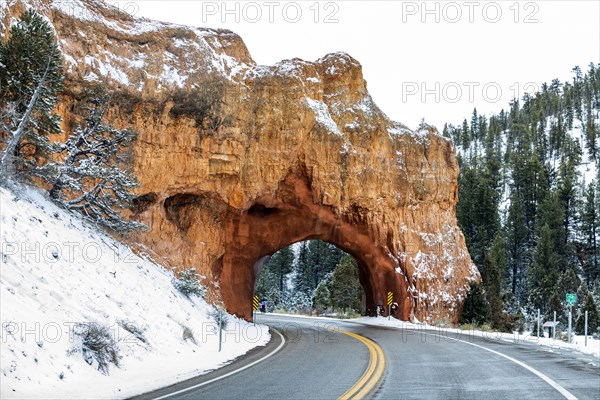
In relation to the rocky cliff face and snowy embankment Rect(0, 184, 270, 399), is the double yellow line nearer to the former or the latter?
snowy embankment Rect(0, 184, 270, 399)

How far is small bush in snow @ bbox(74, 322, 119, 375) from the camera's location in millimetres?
9305

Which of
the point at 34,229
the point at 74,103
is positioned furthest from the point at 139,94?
the point at 34,229

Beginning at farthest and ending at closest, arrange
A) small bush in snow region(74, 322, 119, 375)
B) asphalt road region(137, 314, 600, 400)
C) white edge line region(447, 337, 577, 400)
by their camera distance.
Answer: small bush in snow region(74, 322, 119, 375)
asphalt road region(137, 314, 600, 400)
white edge line region(447, 337, 577, 400)

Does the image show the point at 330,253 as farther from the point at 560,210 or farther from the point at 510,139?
the point at 510,139

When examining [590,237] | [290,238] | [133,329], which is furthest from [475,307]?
[590,237]

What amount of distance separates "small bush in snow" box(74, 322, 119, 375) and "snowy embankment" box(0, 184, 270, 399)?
40mm

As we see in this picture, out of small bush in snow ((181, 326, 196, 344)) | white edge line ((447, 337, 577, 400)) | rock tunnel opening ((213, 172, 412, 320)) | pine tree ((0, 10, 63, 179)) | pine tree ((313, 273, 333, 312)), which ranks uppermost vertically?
pine tree ((0, 10, 63, 179))

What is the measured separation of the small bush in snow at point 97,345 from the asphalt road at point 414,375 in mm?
1613

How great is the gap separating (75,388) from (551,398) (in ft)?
23.1

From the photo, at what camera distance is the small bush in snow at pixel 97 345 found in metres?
9.30

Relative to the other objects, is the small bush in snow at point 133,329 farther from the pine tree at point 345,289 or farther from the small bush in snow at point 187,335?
the pine tree at point 345,289

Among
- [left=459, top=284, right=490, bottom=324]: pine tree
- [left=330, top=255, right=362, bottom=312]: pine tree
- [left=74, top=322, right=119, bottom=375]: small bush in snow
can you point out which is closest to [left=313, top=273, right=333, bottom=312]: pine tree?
[left=330, top=255, right=362, bottom=312]: pine tree

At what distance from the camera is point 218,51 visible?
91.7 feet

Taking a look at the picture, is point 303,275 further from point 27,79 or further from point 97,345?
point 97,345
